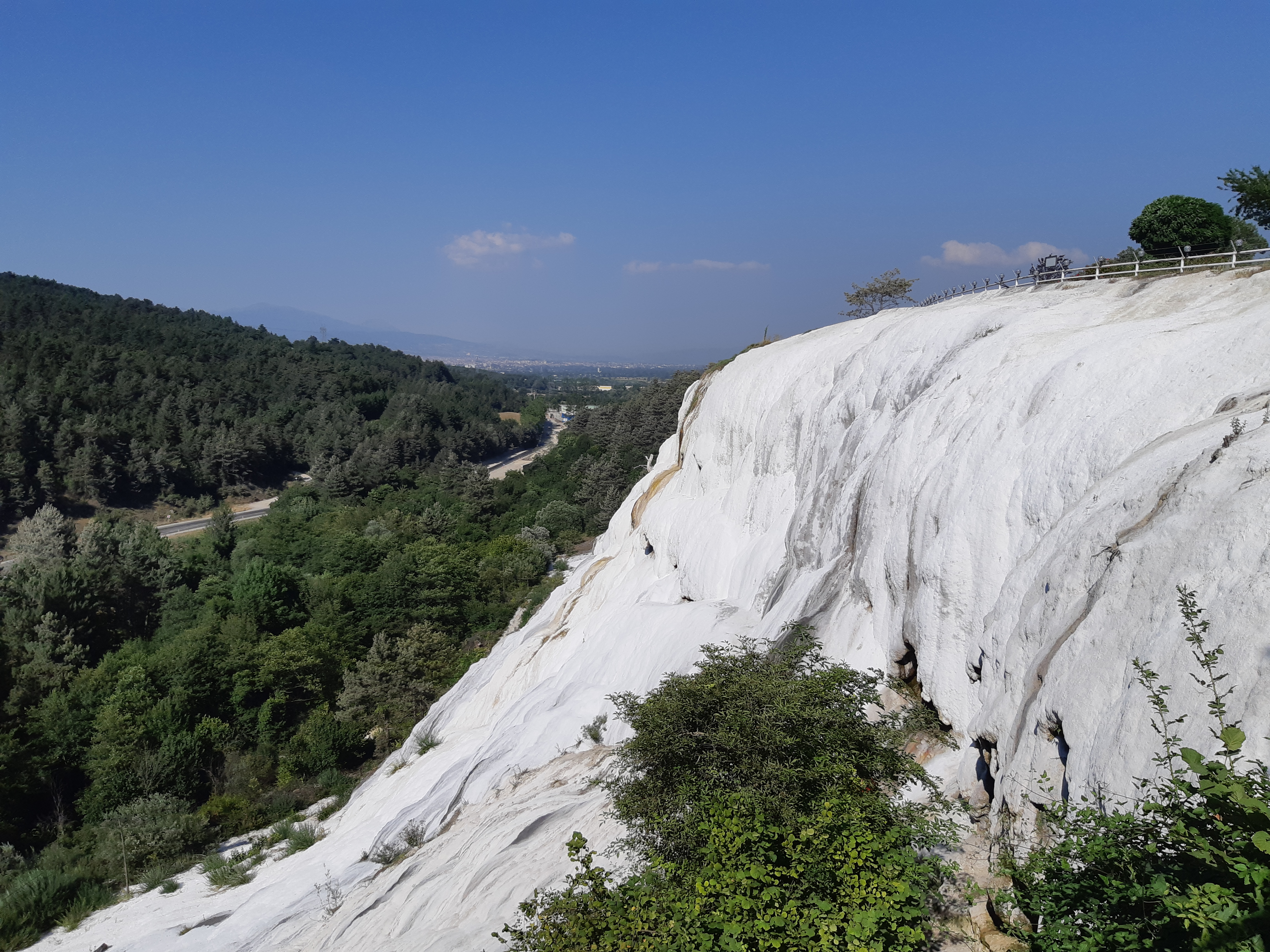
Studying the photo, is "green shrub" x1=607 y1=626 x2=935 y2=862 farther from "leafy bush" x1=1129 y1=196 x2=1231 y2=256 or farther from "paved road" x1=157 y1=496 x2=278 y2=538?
"paved road" x1=157 y1=496 x2=278 y2=538

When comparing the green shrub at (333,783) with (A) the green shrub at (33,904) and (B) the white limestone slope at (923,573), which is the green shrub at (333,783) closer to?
(B) the white limestone slope at (923,573)

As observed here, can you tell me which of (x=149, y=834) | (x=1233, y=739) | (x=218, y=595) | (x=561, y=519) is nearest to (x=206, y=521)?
(x=218, y=595)

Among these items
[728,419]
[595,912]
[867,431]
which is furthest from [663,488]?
[595,912]

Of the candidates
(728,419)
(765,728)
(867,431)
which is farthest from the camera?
Result: (728,419)

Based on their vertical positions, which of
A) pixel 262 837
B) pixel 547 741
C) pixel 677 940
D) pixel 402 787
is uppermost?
pixel 677 940

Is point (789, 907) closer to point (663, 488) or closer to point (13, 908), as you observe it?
point (663, 488)

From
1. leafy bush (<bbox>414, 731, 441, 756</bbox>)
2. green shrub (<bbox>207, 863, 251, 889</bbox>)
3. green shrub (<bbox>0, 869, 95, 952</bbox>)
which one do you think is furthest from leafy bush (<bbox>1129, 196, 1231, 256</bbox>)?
green shrub (<bbox>0, 869, 95, 952</bbox>)
